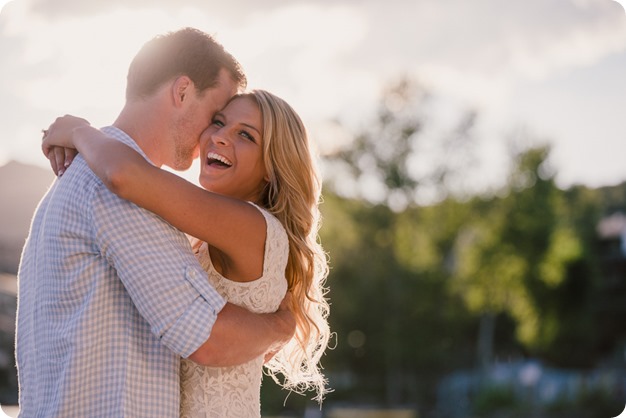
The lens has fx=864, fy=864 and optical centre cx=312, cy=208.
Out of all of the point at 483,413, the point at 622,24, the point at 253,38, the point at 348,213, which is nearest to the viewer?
the point at 253,38

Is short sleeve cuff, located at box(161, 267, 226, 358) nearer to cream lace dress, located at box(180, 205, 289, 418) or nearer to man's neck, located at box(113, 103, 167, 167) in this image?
cream lace dress, located at box(180, 205, 289, 418)

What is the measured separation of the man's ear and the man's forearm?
662 mm

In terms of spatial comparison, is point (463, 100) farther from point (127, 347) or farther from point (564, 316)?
point (127, 347)

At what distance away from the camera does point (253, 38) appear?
2359 centimetres

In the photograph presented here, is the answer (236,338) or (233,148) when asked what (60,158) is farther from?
(236,338)

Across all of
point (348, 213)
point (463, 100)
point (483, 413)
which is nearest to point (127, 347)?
point (483, 413)

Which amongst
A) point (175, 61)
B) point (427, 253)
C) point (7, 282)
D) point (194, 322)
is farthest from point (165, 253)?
point (427, 253)

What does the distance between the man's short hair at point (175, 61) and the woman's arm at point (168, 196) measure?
0.67 feet

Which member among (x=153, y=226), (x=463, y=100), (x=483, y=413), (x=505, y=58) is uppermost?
(x=505, y=58)

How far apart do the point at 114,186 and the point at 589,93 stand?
116 ft

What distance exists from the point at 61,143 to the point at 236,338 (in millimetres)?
773

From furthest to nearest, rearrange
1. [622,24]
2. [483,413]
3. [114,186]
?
[622,24] < [483,413] < [114,186]

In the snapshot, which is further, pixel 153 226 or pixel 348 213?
pixel 348 213

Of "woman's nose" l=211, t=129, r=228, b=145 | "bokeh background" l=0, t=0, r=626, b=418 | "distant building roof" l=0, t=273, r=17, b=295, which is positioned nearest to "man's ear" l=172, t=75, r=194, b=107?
"woman's nose" l=211, t=129, r=228, b=145
